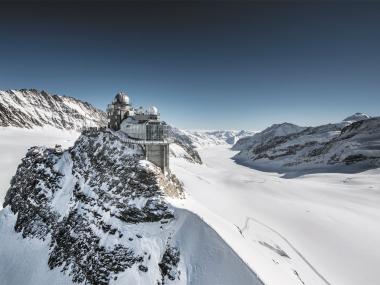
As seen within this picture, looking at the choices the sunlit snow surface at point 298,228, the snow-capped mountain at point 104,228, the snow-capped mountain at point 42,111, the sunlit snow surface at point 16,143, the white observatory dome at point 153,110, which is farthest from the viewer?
the snow-capped mountain at point 42,111

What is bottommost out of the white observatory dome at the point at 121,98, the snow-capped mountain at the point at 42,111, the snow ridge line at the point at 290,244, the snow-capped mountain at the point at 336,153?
the snow ridge line at the point at 290,244

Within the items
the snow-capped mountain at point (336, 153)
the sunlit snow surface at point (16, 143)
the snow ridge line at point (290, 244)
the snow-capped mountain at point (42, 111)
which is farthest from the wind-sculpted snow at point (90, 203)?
the snow-capped mountain at point (42, 111)

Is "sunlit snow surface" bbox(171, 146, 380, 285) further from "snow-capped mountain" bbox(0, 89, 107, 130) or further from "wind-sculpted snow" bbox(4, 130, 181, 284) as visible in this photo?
"snow-capped mountain" bbox(0, 89, 107, 130)

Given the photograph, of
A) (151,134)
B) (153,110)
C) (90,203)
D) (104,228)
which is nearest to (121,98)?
(153,110)

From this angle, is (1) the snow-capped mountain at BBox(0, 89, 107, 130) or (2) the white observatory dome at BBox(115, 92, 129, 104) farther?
(1) the snow-capped mountain at BBox(0, 89, 107, 130)

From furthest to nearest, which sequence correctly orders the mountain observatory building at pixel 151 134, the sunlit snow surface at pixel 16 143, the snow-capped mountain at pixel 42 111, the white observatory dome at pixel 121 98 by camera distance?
the snow-capped mountain at pixel 42 111
the sunlit snow surface at pixel 16 143
the white observatory dome at pixel 121 98
the mountain observatory building at pixel 151 134

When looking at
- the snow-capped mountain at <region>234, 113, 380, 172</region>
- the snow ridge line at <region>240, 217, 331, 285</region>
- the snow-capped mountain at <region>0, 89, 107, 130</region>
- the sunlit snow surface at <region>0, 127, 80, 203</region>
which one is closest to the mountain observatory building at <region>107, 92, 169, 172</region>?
the snow ridge line at <region>240, 217, 331, 285</region>

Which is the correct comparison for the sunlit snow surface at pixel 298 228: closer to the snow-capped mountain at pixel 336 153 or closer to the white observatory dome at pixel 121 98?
the white observatory dome at pixel 121 98

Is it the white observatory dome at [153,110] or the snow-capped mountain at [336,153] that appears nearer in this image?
the white observatory dome at [153,110]
